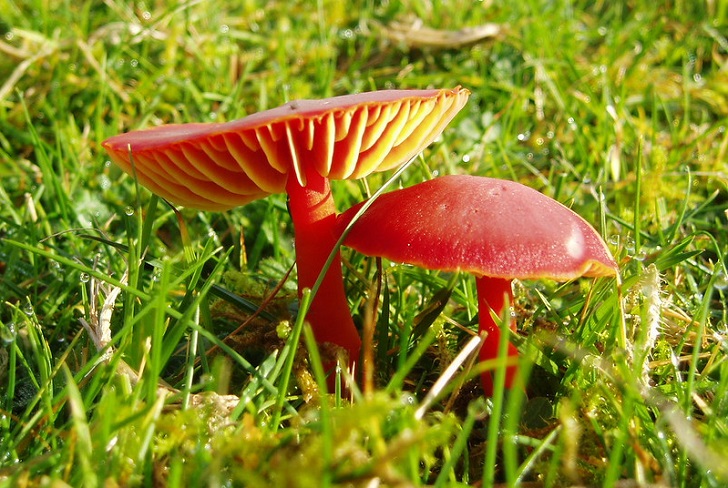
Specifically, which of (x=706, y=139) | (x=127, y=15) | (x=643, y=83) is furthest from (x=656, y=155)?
(x=127, y=15)

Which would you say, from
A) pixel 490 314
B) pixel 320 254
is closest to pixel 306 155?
pixel 320 254

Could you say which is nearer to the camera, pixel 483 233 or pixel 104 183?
pixel 483 233

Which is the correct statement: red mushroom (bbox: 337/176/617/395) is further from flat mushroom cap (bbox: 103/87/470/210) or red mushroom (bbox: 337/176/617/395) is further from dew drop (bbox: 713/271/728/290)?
dew drop (bbox: 713/271/728/290)

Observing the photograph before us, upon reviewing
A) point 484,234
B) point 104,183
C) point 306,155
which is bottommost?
point 104,183

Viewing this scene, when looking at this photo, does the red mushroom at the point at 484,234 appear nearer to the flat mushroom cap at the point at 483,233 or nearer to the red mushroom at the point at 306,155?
the flat mushroom cap at the point at 483,233

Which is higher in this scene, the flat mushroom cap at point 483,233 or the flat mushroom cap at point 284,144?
the flat mushroom cap at point 284,144

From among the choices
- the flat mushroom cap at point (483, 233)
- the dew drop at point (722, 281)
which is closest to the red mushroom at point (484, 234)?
the flat mushroom cap at point (483, 233)

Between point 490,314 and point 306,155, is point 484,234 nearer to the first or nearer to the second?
point 490,314

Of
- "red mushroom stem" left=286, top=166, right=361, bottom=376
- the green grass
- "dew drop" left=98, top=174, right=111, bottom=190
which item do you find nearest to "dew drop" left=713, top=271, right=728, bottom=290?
the green grass
